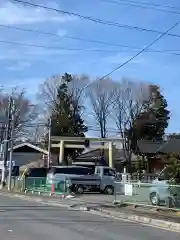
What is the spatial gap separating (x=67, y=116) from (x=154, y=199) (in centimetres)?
5205

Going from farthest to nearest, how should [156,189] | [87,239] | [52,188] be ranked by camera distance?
[52,188]
[156,189]
[87,239]

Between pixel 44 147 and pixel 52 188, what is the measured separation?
1659 inches

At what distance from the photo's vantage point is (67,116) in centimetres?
7331

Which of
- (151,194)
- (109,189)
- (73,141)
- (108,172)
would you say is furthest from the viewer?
(73,141)

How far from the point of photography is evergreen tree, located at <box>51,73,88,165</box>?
72625 mm

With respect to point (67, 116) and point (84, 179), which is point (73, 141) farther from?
point (84, 179)

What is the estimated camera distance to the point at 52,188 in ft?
109

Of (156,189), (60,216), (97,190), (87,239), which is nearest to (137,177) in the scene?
(97,190)

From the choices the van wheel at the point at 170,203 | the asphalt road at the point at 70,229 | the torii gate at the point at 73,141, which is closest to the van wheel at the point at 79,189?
the van wheel at the point at 170,203

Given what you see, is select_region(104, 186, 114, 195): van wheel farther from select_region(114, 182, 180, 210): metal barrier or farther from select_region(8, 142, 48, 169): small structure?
select_region(8, 142, 48, 169): small structure

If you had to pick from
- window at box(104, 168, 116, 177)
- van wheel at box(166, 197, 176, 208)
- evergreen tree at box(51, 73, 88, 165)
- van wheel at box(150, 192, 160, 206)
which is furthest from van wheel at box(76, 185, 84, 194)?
evergreen tree at box(51, 73, 88, 165)

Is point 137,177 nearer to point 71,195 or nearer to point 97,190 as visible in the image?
point 97,190

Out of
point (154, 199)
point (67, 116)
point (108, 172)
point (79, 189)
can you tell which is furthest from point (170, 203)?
point (67, 116)

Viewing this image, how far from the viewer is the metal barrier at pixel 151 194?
2030cm
